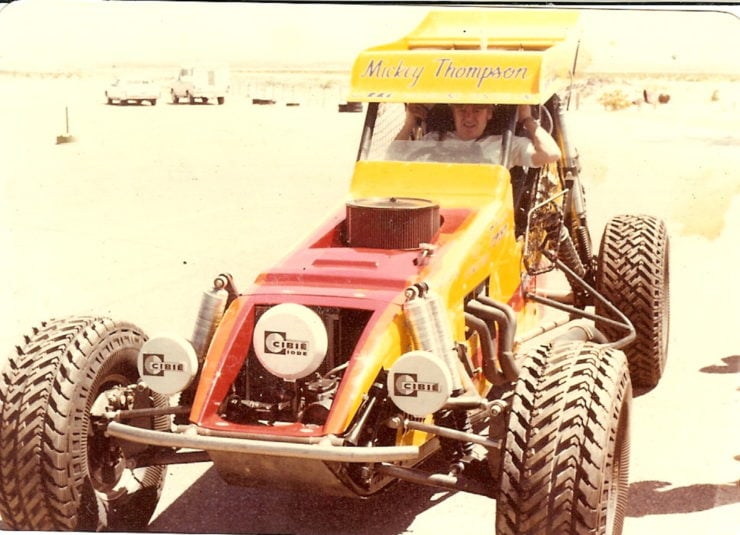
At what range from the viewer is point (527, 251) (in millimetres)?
7738

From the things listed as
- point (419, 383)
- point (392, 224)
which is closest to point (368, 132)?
point (392, 224)

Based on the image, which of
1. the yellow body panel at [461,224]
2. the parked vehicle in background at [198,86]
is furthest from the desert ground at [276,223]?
the yellow body panel at [461,224]

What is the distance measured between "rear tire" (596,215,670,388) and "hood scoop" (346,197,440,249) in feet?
7.95

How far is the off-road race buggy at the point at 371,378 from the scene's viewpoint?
17.0ft

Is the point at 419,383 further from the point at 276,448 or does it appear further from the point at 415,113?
the point at 415,113

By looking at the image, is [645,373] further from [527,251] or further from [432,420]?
[432,420]

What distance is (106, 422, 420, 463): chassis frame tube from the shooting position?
5.10 m

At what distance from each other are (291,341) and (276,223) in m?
10.8

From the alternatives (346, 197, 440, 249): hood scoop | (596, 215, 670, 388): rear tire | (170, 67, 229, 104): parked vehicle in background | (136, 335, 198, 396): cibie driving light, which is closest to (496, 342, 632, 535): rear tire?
(346, 197, 440, 249): hood scoop

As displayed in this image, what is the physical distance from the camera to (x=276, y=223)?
53.0ft

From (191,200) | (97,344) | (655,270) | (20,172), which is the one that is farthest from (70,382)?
(20,172)

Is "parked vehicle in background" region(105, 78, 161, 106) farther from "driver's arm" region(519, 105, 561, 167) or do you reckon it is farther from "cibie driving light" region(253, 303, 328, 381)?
"cibie driving light" region(253, 303, 328, 381)

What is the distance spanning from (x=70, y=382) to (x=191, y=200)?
12.7 m

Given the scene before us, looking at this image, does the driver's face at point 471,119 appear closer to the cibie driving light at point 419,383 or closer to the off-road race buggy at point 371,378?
the off-road race buggy at point 371,378
